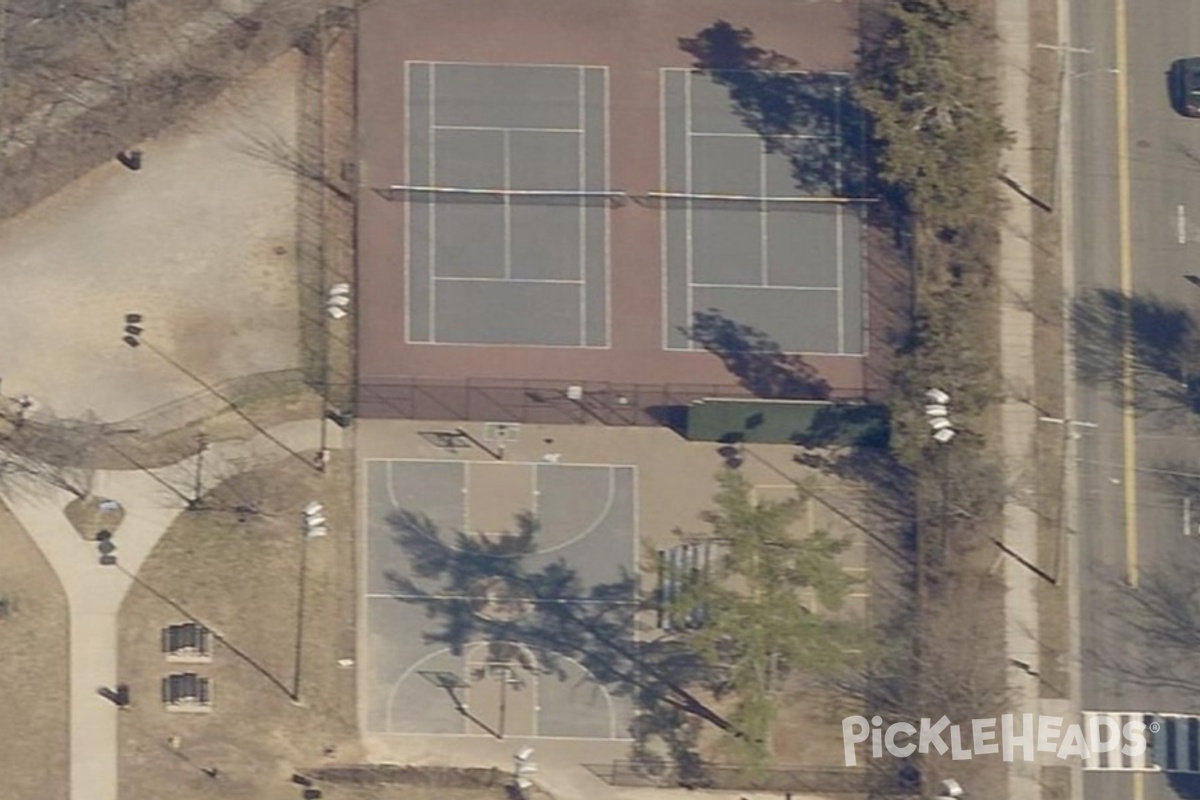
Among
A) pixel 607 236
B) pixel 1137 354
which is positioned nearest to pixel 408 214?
pixel 607 236

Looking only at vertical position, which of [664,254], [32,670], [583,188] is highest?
[583,188]

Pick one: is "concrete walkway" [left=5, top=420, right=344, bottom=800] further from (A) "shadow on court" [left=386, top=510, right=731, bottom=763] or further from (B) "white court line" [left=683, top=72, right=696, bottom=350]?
(B) "white court line" [left=683, top=72, right=696, bottom=350]

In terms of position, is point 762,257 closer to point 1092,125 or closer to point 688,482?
point 688,482

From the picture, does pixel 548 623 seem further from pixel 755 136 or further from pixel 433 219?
pixel 755 136

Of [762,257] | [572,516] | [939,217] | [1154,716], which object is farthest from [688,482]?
[1154,716]

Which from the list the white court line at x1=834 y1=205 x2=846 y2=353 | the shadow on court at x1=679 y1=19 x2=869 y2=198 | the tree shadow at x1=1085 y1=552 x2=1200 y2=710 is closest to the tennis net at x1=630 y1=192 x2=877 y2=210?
the shadow on court at x1=679 y1=19 x2=869 y2=198
